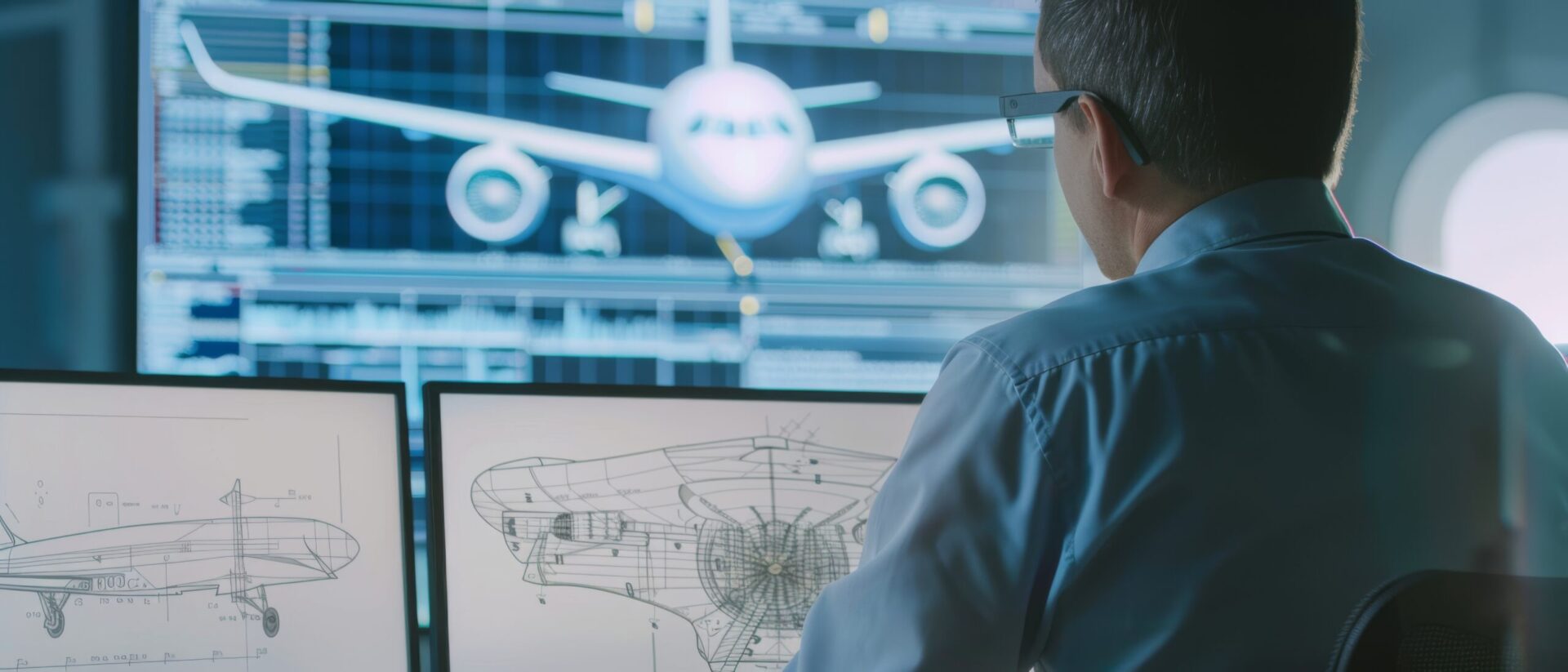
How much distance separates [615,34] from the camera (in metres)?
2.02

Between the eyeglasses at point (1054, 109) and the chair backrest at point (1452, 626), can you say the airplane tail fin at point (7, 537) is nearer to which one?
the eyeglasses at point (1054, 109)

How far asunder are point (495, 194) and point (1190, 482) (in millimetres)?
1620

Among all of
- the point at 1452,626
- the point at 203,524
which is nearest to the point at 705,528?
the point at 203,524

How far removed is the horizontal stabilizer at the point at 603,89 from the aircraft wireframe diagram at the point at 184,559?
3.67 feet

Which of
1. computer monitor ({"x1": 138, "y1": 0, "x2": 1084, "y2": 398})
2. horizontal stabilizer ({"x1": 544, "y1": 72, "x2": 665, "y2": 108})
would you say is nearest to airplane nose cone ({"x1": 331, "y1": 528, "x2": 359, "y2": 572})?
computer monitor ({"x1": 138, "y1": 0, "x2": 1084, "y2": 398})

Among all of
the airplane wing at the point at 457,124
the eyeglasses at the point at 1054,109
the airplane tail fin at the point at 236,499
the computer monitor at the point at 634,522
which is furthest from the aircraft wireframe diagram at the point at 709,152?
the eyeglasses at the point at 1054,109

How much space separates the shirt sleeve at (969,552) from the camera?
554 millimetres

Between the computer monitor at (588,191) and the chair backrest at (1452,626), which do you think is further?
the computer monitor at (588,191)

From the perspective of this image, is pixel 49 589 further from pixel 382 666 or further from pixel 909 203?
pixel 909 203

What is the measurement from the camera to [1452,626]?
1.46ft

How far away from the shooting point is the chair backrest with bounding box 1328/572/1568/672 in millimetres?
440

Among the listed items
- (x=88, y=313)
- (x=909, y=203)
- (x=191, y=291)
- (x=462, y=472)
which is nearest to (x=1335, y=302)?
(x=462, y=472)

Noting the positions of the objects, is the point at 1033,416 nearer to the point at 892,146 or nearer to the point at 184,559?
the point at 184,559

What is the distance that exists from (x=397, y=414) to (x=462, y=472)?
3.3 inches
